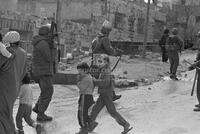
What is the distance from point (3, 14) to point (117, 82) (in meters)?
11.5

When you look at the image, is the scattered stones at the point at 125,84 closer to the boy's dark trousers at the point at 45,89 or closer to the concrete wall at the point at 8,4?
the boy's dark trousers at the point at 45,89

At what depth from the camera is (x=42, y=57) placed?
25.3 ft

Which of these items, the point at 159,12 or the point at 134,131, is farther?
the point at 159,12

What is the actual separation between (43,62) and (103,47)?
1.09 metres

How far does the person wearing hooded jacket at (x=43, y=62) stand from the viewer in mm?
7660

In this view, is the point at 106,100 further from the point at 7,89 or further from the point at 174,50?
the point at 174,50

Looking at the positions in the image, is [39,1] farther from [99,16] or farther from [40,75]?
[40,75]

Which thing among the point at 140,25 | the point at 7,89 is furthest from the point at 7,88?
the point at 140,25

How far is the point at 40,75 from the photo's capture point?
7.76 metres

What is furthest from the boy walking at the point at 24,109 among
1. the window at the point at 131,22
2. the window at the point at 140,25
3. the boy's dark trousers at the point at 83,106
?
the window at the point at 140,25

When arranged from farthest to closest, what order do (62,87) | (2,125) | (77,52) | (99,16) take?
(99,16) < (77,52) < (62,87) < (2,125)

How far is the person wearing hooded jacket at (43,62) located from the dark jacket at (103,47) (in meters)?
0.82

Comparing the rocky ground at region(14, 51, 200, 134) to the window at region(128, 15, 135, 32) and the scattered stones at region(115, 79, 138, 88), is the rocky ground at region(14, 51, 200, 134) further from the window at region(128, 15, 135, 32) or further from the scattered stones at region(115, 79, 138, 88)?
the window at region(128, 15, 135, 32)

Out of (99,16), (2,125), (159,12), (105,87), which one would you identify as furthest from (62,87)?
(159,12)
